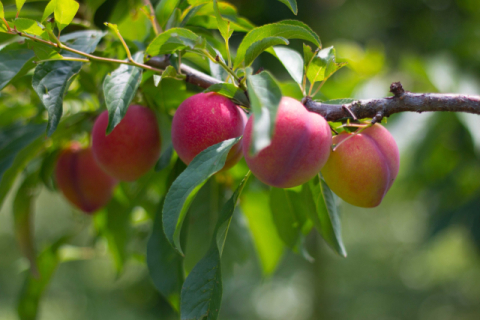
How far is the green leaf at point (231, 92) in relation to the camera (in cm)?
48

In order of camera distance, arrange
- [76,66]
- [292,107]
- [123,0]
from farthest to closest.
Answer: [123,0] < [76,66] < [292,107]

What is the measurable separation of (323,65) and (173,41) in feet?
0.66

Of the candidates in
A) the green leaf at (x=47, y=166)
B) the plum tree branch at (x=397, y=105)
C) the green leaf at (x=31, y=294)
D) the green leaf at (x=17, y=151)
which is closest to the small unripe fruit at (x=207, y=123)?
the plum tree branch at (x=397, y=105)

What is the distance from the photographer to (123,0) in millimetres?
865

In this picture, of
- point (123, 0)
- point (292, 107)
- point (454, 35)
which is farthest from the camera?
point (454, 35)

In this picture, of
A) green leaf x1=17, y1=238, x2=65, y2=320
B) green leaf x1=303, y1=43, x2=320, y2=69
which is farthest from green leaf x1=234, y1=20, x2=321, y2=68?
green leaf x1=17, y1=238, x2=65, y2=320

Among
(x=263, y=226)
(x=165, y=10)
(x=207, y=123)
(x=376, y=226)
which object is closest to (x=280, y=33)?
(x=207, y=123)

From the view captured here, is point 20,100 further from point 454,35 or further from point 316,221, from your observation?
point 454,35

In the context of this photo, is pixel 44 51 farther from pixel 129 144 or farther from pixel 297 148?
pixel 297 148

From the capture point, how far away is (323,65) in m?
0.51

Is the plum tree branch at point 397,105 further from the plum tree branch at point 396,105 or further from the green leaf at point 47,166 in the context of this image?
the green leaf at point 47,166

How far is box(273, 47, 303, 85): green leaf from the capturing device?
1.93 ft

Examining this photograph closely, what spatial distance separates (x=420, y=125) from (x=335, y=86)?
1.04 ft

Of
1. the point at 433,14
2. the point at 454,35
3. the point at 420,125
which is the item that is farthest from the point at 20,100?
the point at 433,14
